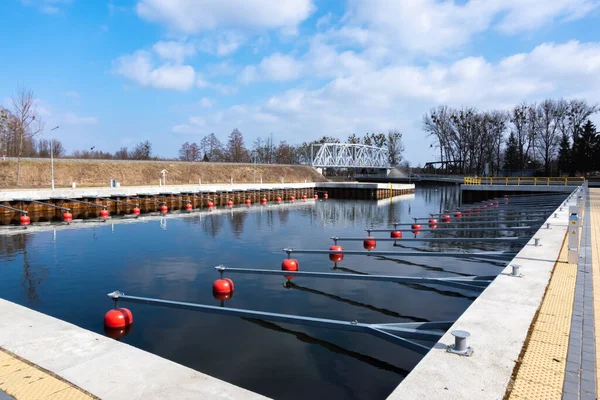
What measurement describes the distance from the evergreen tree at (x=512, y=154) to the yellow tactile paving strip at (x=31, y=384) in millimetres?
101956

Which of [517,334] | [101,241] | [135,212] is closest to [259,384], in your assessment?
[517,334]

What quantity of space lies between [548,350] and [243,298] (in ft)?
27.0

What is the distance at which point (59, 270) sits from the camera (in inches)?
592

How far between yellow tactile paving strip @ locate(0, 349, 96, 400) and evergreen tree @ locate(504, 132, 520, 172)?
101956 mm

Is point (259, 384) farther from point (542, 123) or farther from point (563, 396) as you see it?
point (542, 123)

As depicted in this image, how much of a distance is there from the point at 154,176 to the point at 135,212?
31979mm

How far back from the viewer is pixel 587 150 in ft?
229

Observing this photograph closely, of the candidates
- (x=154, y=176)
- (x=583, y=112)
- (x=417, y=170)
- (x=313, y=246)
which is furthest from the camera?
(x=417, y=170)

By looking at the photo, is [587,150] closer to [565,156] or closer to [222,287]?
[565,156]

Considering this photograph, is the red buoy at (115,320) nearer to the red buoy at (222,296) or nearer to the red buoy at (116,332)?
the red buoy at (116,332)

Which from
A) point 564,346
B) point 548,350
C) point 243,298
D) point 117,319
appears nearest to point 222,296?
point 243,298

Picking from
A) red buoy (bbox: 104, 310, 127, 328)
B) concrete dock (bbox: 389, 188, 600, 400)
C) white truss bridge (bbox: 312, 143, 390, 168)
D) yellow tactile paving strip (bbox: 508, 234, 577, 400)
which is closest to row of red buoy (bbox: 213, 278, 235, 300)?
red buoy (bbox: 104, 310, 127, 328)

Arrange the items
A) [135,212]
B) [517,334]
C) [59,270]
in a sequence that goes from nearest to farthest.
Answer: [517,334] → [59,270] → [135,212]

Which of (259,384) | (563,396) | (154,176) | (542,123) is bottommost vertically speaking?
(259,384)
